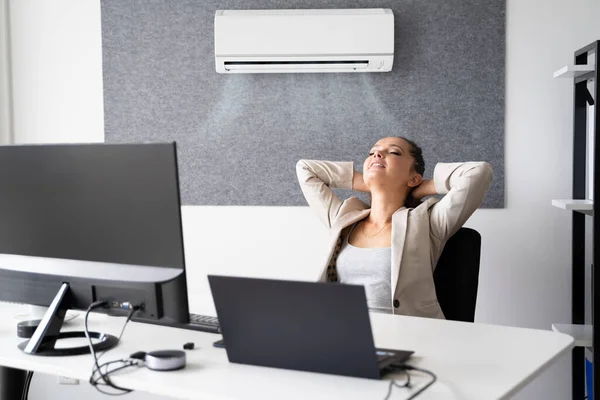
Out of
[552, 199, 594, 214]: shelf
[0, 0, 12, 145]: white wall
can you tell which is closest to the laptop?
[552, 199, 594, 214]: shelf

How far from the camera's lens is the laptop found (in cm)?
125

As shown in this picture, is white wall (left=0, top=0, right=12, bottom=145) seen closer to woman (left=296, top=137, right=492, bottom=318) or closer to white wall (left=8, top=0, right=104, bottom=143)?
white wall (left=8, top=0, right=104, bottom=143)

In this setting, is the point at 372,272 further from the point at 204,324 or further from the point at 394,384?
the point at 394,384

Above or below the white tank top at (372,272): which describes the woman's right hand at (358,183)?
above

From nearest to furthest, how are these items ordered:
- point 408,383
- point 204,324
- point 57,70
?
point 408,383
point 204,324
point 57,70

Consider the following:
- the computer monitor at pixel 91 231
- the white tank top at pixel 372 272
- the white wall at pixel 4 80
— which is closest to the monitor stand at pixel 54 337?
the computer monitor at pixel 91 231

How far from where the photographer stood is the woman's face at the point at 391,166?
2543mm

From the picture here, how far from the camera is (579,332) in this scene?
2611mm

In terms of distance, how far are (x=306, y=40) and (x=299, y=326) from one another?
1885 mm

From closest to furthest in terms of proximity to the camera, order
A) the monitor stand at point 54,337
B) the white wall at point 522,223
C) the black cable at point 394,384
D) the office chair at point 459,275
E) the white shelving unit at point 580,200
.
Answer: the black cable at point 394,384, the monitor stand at point 54,337, the office chair at point 459,275, the white shelving unit at point 580,200, the white wall at point 522,223

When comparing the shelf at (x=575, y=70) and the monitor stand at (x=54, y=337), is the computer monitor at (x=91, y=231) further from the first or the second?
the shelf at (x=575, y=70)

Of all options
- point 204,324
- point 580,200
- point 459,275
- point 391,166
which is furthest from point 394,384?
A: point 580,200

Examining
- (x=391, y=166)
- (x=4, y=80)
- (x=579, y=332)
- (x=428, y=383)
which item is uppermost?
(x=4, y=80)

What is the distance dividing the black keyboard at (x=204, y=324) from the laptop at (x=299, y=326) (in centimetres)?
28
